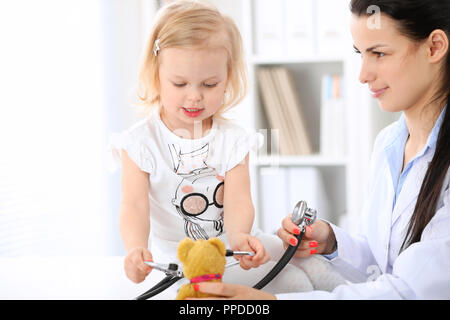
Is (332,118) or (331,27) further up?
(331,27)

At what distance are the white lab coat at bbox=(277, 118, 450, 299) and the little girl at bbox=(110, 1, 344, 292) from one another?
12 centimetres

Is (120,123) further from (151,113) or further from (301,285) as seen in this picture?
(301,285)

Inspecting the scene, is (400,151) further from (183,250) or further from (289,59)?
(289,59)

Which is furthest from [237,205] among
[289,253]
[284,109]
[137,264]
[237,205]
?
[284,109]

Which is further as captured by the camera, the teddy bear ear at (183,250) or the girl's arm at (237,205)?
the girl's arm at (237,205)

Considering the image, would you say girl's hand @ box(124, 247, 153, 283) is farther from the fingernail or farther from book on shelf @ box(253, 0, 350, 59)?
book on shelf @ box(253, 0, 350, 59)

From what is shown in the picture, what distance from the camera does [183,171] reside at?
725mm

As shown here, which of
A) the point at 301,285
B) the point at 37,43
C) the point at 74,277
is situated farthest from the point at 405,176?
the point at 37,43

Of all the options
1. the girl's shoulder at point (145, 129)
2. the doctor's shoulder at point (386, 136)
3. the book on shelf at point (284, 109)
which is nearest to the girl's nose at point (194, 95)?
the girl's shoulder at point (145, 129)

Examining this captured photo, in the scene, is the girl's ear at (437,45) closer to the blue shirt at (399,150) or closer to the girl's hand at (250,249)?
the blue shirt at (399,150)

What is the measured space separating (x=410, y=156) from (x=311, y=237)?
19 cm

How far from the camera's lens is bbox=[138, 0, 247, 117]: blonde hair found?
0.68 m

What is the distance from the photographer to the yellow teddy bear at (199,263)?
1.81 ft
